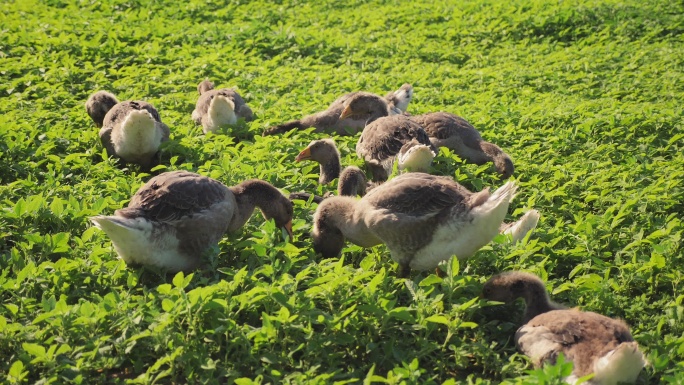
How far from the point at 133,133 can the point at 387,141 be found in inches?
111

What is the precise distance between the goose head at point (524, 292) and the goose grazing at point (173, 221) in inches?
88.4

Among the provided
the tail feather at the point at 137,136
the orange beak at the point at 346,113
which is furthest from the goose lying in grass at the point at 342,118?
the tail feather at the point at 137,136

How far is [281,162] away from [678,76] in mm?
7361

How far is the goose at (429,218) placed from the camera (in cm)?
590

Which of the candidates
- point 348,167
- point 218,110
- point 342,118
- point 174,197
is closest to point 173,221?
point 174,197

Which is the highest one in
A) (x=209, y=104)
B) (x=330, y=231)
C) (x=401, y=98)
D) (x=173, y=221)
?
(x=173, y=221)

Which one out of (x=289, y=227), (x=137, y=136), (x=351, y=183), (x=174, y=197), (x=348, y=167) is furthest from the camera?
(x=137, y=136)

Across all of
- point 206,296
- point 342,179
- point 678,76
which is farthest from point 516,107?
point 206,296

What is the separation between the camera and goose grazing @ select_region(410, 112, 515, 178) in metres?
9.00

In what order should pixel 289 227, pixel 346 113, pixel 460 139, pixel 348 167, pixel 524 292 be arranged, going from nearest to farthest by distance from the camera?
1. pixel 524 292
2. pixel 289 227
3. pixel 348 167
4. pixel 460 139
5. pixel 346 113

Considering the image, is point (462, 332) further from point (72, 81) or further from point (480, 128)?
point (72, 81)

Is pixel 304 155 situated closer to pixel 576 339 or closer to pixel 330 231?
pixel 330 231

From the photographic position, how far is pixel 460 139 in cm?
924

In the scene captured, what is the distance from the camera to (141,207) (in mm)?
6164
